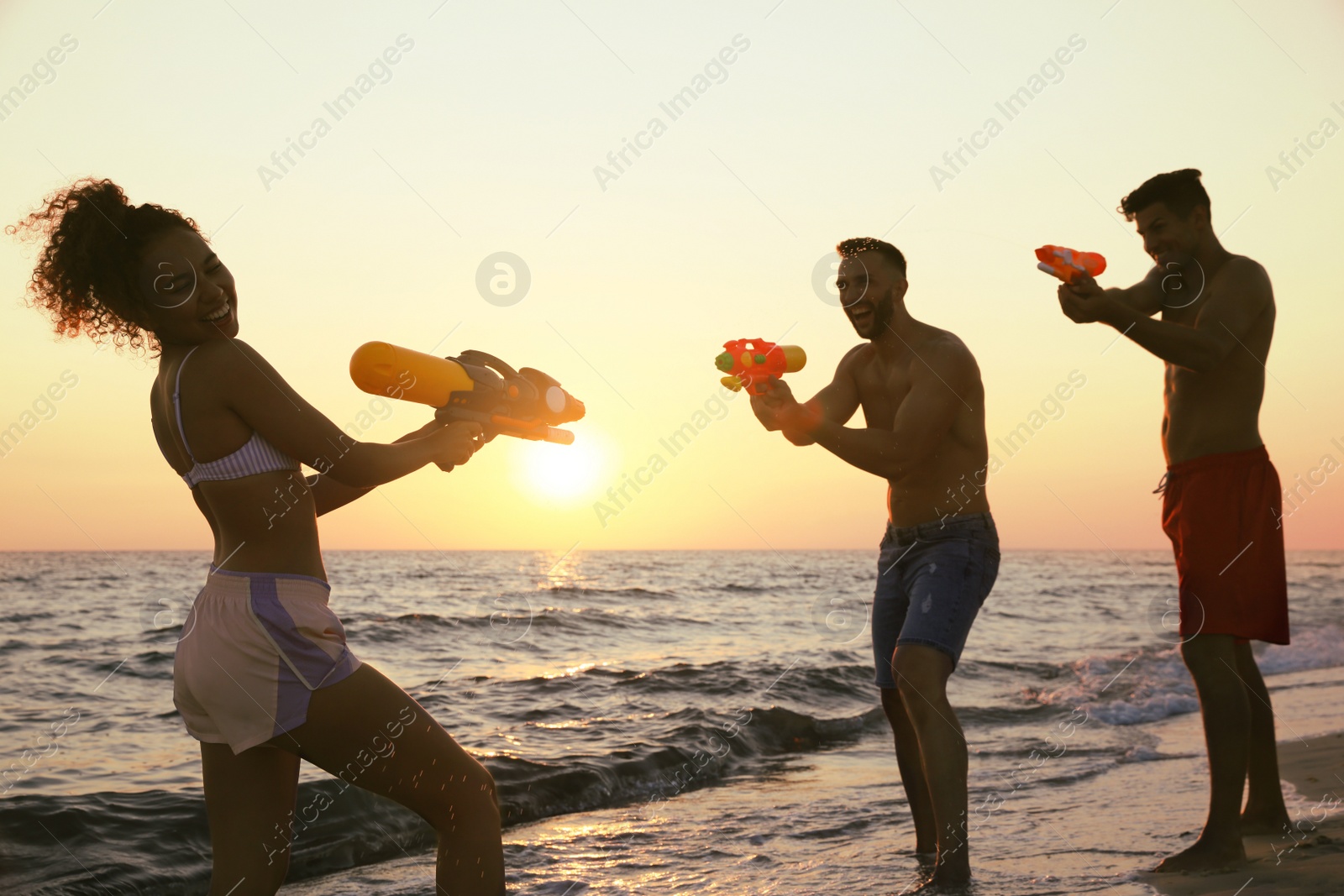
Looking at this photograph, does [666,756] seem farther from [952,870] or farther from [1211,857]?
[1211,857]

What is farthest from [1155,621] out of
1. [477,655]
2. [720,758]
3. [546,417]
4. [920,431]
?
[546,417]

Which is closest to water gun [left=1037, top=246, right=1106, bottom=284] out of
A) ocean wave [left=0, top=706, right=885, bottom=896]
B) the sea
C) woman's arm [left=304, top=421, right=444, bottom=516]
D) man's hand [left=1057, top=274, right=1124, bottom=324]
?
man's hand [left=1057, top=274, right=1124, bottom=324]

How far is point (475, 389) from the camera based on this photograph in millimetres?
2850

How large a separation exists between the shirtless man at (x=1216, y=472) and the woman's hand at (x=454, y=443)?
95.0 inches

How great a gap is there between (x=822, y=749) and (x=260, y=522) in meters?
6.61

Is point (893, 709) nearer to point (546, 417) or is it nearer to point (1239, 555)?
point (1239, 555)

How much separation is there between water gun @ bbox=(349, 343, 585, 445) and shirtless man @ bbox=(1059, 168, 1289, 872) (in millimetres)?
2138

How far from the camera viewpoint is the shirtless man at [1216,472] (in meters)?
3.86

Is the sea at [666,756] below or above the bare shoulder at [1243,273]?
below

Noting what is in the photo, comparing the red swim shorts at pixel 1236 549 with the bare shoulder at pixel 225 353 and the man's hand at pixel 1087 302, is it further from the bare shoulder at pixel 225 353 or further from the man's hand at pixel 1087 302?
the bare shoulder at pixel 225 353

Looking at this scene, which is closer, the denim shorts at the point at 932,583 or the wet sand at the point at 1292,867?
the wet sand at the point at 1292,867

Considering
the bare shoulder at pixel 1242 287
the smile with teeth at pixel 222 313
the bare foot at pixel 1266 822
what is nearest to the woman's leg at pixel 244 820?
the smile with teeth at pixel 222 313

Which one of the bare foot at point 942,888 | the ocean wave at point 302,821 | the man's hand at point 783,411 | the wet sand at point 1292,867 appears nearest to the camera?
the wet sand at point 1292,867

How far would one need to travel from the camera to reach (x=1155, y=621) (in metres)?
19.8
